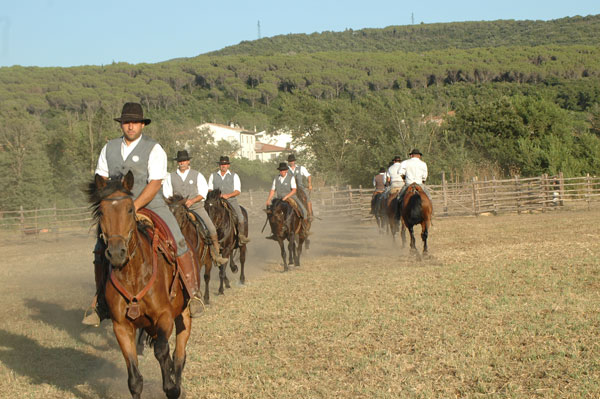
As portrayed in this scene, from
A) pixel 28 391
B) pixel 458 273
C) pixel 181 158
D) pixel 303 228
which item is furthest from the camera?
pixel 303 228

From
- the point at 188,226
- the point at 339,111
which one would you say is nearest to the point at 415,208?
the point at 188,226

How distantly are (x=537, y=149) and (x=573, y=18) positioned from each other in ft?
592

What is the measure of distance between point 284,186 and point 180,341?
8953 millimetres

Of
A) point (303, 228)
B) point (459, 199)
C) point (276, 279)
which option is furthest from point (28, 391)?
point (459, 199)

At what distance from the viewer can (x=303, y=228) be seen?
49.2 ft

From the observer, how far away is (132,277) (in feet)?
15.6

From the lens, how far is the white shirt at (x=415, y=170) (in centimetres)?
1391

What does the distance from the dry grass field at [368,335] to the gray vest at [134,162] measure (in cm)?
201

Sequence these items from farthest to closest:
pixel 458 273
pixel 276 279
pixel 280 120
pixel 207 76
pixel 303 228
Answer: pixel 207 76, pixel 280 120, pixel 303 228, pixel 276 279, pixel 458 273

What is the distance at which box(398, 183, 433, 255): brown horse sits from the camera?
1345 cm

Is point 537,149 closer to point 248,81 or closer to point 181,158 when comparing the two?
point 181,158

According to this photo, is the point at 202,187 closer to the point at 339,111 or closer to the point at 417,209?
the point at 417,209

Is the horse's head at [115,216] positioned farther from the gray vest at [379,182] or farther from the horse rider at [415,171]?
the gray vest at [379,182]

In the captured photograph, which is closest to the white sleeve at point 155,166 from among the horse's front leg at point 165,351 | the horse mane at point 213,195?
the horse's front leg at point 165,351
